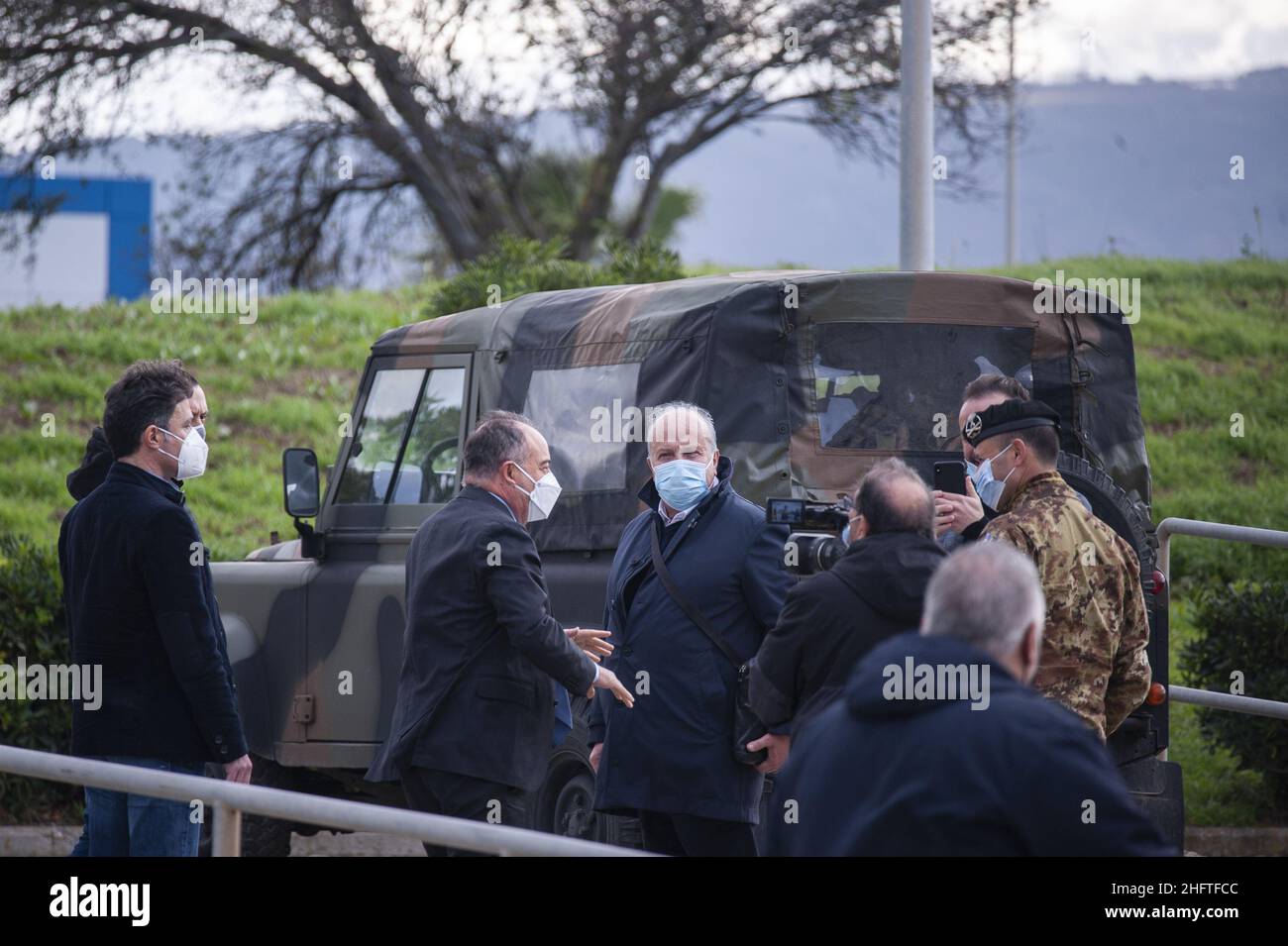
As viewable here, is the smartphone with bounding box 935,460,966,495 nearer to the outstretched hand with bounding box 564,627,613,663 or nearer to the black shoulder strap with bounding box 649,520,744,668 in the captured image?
the black shoulder strap with bounding box 649,520,744,668

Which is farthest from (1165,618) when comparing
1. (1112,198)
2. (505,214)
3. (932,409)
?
(1112,198)

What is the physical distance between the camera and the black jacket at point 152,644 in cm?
477

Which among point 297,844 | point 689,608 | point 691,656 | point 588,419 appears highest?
point 588,419

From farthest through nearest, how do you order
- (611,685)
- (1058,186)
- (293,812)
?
(1058,186) → (611,685) → (293,812)

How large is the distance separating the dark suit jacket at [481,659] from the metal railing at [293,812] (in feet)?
3.29

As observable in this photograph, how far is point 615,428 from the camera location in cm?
641

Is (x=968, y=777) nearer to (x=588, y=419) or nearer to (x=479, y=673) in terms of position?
(x=479, y=673)

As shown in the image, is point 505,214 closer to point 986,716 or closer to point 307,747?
point 307,747

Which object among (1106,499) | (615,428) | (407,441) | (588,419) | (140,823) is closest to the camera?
(140,823)

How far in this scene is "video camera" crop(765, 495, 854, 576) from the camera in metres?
5.01

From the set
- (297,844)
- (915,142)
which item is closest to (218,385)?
(297,844)

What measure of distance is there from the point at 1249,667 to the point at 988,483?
13.0ft

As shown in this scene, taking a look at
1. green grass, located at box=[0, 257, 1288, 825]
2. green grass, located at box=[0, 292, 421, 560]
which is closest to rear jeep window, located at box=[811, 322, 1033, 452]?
green grass, located at box=[0, 257, 1288, 825]

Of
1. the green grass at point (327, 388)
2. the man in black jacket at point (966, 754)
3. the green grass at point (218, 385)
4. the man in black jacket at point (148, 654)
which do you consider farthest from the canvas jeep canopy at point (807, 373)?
the green grass at point (218, 385)
